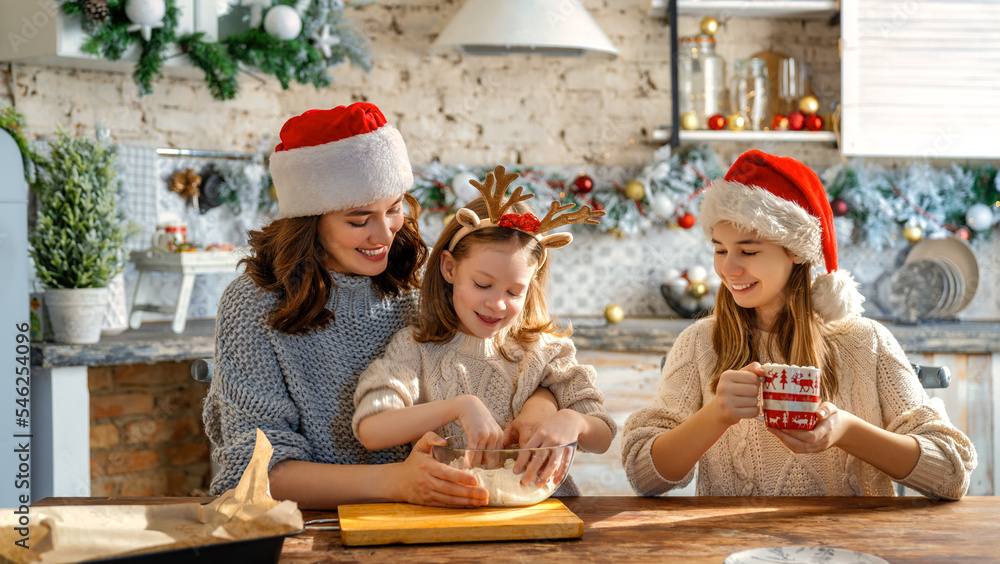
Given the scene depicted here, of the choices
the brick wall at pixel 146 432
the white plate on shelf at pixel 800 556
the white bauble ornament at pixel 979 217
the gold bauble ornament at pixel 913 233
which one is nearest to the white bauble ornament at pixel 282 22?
the brick wall at pixel 146 432

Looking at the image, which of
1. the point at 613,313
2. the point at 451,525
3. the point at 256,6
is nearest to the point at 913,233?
the point at 613,313

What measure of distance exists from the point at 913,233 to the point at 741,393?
2610mm

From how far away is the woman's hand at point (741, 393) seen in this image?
1.43 metres

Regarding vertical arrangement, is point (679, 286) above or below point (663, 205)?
below

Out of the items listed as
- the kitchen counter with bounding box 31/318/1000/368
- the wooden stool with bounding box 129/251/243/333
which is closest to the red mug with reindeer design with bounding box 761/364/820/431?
the kitchen counter with bounding box 31/318/1000/368

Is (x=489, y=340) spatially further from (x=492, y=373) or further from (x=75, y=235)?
(x=75, y=235)

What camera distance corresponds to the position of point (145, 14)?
2750mm

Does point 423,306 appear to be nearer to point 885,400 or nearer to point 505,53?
point 885,400

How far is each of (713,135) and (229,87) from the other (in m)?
1.89

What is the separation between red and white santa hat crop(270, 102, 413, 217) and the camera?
5.22 feet

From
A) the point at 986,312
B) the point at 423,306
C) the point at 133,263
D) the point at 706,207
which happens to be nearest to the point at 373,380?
the point at 423,306

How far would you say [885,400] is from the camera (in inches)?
67.7

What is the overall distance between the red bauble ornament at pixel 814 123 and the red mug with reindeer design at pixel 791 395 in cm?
249

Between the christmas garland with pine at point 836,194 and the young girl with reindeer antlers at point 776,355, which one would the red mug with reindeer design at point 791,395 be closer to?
the young girl with reindeer antlers at point 776,355
